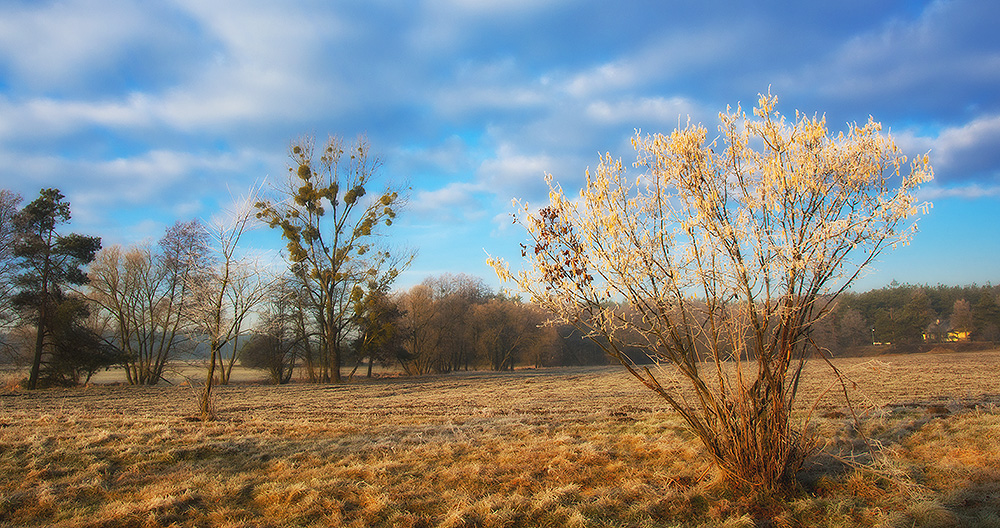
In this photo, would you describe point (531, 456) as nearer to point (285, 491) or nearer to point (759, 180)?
point (285, 491)

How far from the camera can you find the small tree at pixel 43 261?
68.5 ft

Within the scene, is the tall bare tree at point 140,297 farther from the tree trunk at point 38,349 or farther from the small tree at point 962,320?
the small tree at point 962,320

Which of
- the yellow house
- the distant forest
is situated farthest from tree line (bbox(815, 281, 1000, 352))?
the distant forest

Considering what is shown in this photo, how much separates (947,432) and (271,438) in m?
10.4

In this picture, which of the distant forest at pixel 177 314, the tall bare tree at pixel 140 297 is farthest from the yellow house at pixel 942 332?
the tall bare tree at pixel 140 297

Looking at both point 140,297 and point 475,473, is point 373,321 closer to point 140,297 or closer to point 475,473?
point 140,297

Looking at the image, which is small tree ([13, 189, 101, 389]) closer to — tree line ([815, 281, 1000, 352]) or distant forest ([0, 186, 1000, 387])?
distant forest ([0, 186, 1000, 387])

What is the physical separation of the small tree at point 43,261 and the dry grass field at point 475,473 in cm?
1522

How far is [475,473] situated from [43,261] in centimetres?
2529

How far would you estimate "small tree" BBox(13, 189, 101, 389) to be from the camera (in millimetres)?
20891

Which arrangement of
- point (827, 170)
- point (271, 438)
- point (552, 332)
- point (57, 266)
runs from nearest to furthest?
point (827, 170), point (271, 438), point (57, 266), point (552, 332)

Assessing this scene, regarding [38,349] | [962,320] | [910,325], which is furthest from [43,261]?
[962,320]

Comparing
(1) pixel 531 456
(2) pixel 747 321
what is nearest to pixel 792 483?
(2) pixel 747 321

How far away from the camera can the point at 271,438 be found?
818 centimetres
